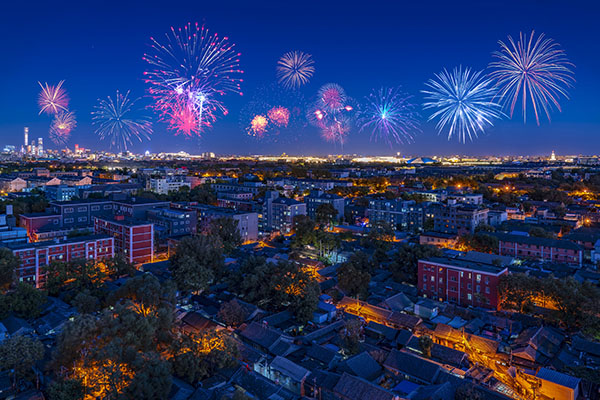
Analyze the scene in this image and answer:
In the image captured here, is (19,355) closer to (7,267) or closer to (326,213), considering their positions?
(7,267)

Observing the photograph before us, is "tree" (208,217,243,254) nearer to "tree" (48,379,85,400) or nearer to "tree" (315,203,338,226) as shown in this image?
"tree" (315,203,338,226)

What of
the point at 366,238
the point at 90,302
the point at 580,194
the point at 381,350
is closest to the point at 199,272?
the point at 90,302

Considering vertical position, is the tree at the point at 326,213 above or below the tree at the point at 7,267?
above

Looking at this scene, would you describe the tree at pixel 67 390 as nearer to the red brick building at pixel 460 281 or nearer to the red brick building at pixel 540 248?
the red brick building at pixel 460 281

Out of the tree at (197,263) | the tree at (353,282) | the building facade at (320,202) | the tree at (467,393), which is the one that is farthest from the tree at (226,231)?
the tree at (467,393)

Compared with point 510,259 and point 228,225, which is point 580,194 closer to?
point 510,259

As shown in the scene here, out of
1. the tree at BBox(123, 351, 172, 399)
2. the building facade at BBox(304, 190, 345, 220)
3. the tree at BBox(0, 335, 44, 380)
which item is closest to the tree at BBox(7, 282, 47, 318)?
the tree at BBox(0, 335, 44, 380)
